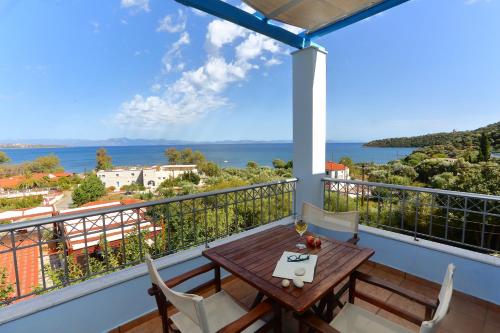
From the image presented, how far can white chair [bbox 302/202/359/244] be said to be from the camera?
1979 mm

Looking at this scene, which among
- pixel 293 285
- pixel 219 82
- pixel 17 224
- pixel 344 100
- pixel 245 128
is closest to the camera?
pixel 293 285

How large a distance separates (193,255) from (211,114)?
3143cm

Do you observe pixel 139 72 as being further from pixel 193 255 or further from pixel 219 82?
pixel 193 255

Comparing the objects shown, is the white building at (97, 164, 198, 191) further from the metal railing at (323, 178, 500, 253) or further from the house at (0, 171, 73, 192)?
the metal railing at (323, 178, 500, 253)

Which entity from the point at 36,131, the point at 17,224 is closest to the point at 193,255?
the point at 17,224

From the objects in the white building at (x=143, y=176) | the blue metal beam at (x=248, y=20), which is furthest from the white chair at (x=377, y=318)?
the white building at (x=143, y=176)

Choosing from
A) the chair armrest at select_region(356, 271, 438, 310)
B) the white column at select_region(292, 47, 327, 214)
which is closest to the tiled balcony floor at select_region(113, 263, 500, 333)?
the chair armrest at select_region(356, 271, 438, 310)

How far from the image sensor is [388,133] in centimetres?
1238

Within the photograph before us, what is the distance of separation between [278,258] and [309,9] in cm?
241

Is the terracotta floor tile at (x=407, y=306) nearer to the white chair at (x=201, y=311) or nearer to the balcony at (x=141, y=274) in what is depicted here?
the balcony at (x=141, y=274)

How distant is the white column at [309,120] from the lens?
3.10m

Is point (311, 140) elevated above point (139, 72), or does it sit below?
below

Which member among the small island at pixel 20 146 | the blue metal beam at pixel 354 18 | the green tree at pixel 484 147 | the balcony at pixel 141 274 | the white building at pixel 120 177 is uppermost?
the blue metal beam at pixel 354 18

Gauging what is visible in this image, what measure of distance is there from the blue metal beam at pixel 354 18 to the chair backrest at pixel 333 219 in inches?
80.8
